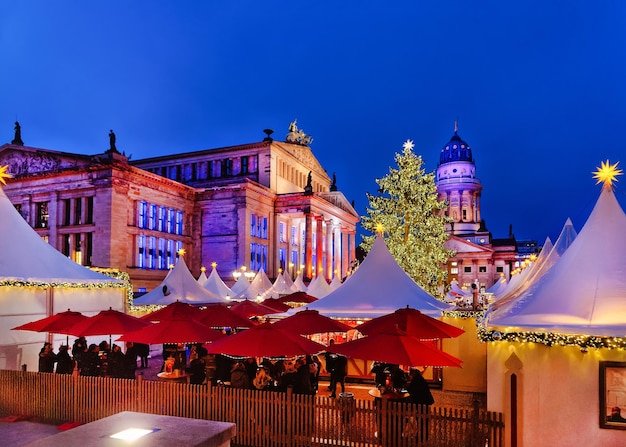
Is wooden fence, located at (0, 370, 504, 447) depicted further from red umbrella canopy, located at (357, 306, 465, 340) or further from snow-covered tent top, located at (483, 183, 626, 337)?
red umbrella canopy, located at (357, 306, 465, 340)

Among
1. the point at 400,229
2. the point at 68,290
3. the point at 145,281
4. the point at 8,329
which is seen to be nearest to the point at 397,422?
the point at 8,329

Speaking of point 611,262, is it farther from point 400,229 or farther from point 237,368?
point 400,229

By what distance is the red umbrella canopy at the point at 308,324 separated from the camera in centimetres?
1327

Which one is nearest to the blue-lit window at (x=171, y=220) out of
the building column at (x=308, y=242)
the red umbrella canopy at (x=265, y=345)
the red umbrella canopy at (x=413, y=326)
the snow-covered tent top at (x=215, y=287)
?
the building column at (x=308, y=242)

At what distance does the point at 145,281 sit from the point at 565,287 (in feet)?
117

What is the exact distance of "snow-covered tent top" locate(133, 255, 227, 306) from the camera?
23797 millimetres

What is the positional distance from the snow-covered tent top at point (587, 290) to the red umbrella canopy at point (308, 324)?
479 centimetres

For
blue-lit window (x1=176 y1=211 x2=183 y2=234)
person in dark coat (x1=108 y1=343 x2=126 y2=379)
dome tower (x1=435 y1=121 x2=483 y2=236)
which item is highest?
dome tower (x1=435 y1=121 x2=483 y2=236)

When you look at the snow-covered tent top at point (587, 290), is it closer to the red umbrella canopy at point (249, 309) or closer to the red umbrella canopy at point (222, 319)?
the red umbrella canopy at point (222, 319)

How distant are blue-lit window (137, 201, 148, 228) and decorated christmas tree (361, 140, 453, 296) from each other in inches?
763

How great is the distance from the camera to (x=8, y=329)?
49.8ft

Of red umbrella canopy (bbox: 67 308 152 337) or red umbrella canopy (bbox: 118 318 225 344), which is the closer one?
red umbrella canopy (bbox: 118 318 225 344)

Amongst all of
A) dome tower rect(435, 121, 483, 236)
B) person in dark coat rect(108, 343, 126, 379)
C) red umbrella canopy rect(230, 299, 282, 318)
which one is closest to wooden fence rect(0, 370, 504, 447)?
person in dark coat rect(108, 343, 126, 379)

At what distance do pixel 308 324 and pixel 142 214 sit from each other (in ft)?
103
